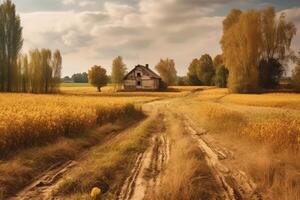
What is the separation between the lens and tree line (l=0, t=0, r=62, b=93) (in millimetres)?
66188

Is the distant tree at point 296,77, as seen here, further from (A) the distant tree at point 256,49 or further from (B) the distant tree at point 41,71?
(B) the distant tree at point 41,71

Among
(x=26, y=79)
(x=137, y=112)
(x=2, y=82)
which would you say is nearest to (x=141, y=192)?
(x=137, y=112)

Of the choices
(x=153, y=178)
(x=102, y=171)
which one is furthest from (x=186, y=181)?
(x=102, y=171)

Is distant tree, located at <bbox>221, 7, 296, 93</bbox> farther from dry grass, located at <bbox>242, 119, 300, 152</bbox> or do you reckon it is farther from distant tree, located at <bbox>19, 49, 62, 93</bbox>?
dry grass, located at <bbox>242, 119, 300, 152</bbox>

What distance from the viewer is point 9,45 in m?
66.6

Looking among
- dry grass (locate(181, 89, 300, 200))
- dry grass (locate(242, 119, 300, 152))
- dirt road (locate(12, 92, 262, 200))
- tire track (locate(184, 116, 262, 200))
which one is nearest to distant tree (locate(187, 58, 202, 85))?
dry grass (locate(181, 89, 300, 200))

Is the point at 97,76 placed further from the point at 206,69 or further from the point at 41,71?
the point at 206,69

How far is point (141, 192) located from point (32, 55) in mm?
73592

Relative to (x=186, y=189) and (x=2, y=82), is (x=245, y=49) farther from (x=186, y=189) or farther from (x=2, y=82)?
(x=186, y=189)

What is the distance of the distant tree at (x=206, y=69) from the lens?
10643 cm

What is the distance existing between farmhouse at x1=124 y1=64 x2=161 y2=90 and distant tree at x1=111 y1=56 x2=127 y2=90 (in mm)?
2114

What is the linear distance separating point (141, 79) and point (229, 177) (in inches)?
3221

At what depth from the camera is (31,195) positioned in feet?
25.4

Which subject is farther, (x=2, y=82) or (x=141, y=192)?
(x=2, y=82)
